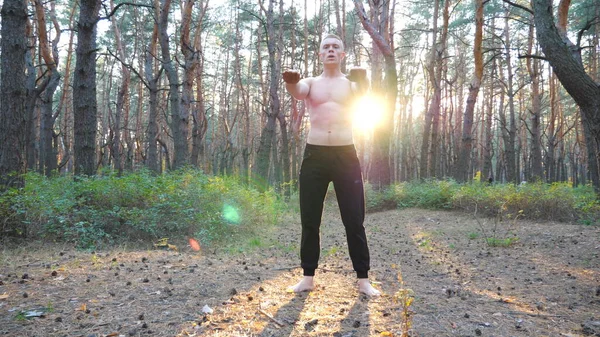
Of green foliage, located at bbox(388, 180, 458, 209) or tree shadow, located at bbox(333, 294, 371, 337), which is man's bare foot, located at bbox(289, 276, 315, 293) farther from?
green foliage, located at bbox(388, 180, 458, 209)

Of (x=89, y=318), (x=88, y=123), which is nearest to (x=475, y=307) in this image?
(x=89, y=318)

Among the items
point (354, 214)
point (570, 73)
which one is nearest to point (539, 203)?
point (570, 73)

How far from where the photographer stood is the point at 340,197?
344 centimetres

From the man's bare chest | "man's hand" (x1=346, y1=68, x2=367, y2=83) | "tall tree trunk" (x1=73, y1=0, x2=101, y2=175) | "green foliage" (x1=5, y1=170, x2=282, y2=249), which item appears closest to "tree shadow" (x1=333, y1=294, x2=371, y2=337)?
the man's bare chest

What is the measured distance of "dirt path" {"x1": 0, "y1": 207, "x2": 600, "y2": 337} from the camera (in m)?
2.52

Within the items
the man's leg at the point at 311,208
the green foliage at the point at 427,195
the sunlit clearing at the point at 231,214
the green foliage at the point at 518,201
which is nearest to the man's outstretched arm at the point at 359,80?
the man's leg at the point at 311,208

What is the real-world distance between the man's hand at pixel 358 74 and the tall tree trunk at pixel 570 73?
3.14 metres

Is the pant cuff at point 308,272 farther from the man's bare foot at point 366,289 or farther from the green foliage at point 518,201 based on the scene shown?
the green foliage at point 518,201

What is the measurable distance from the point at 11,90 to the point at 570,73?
7661 mm

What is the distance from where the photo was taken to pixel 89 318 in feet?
8.27

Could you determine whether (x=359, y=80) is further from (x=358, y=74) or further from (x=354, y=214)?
(x=354, y=214)

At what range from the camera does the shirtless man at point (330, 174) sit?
11.0 ft

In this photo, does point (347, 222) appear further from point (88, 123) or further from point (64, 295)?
point (88, 123)

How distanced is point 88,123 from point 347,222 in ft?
20.7
